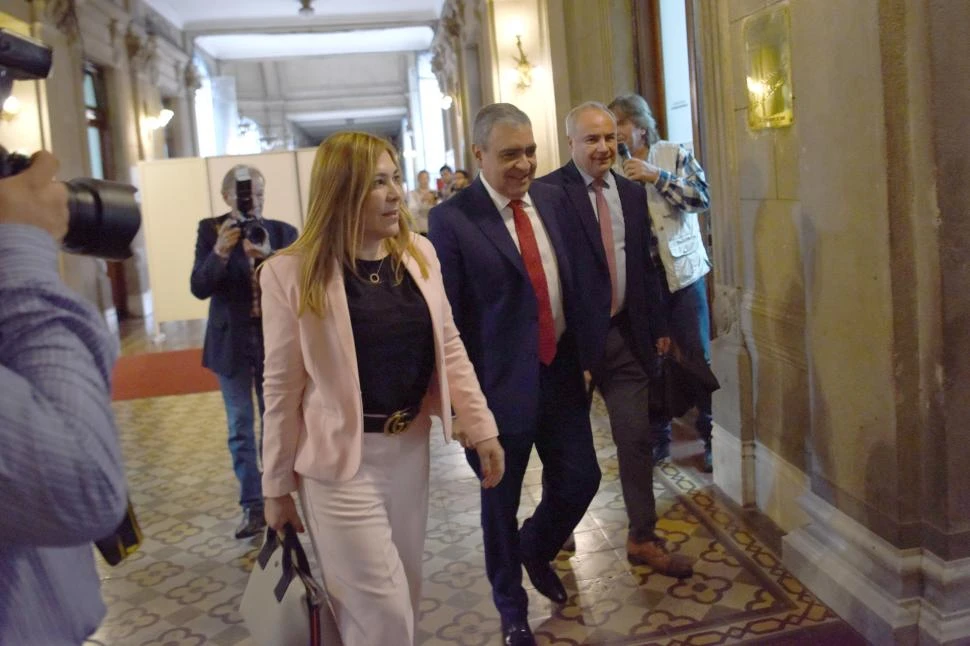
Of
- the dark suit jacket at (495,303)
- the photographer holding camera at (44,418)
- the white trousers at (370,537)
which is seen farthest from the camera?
the dark suit jacket at (495,303)

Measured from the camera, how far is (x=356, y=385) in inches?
84.9

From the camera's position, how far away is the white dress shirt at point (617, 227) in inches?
138

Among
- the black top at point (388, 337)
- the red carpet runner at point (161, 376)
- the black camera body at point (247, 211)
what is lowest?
the red carpet runner at point (161, 376)

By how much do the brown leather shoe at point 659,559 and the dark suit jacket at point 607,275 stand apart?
670 millimetres

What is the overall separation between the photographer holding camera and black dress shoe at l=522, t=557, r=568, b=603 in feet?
7.72

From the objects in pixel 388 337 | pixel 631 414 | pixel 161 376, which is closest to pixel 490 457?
pixel 388 337

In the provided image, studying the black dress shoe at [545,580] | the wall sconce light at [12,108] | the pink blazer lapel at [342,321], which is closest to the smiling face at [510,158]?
the pink blazer lapel at [342,321]

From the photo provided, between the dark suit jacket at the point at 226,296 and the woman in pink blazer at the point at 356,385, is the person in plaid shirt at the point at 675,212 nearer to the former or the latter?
the dark suit jacket at the point at 226,296

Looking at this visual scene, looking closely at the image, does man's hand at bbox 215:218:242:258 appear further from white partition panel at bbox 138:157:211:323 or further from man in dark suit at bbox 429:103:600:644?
white partition panel at bbox 138:157:211:323

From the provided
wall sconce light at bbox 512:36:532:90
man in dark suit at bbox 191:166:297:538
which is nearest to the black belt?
man in dark suit at bbox 191:166:297:538

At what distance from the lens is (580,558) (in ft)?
12.3

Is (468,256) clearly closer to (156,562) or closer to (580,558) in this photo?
(580,558)

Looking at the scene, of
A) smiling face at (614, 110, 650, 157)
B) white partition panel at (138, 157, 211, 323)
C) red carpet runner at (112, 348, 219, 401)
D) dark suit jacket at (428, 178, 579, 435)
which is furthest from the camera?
white partition panel at (138, 157, 211, 323)

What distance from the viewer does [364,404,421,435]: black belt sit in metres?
2.21
